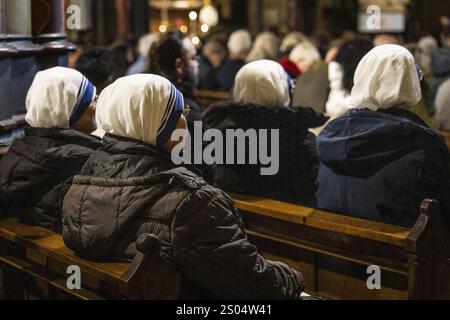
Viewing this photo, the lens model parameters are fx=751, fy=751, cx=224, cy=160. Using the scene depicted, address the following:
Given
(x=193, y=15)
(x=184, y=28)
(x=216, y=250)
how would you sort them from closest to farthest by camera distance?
(x=216, y=250) → (x=193, y=15) → (x=184, y=28)

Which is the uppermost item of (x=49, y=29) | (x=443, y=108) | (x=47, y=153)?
(x=49, y=29)

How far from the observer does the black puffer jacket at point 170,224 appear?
2.60m

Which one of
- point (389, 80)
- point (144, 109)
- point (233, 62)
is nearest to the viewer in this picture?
point (144, 109)

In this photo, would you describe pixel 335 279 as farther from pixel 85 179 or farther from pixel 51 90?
pixel 51 90

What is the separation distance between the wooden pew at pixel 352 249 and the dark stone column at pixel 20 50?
4.64 feet

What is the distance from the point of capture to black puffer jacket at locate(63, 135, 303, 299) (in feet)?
8.53

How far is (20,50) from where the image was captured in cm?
423

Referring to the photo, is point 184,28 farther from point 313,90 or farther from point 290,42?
point 313,90

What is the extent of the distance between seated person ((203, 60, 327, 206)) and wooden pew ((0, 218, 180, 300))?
1.30 meters

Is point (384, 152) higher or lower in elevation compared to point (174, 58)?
lower

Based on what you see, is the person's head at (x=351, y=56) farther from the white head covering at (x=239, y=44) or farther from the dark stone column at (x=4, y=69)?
the white head covering at (x=239, y=44)

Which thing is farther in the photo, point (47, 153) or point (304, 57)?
point (304, 57)

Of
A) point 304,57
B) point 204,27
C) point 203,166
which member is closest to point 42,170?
point 203,166

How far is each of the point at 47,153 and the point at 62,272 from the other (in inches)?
24.7
